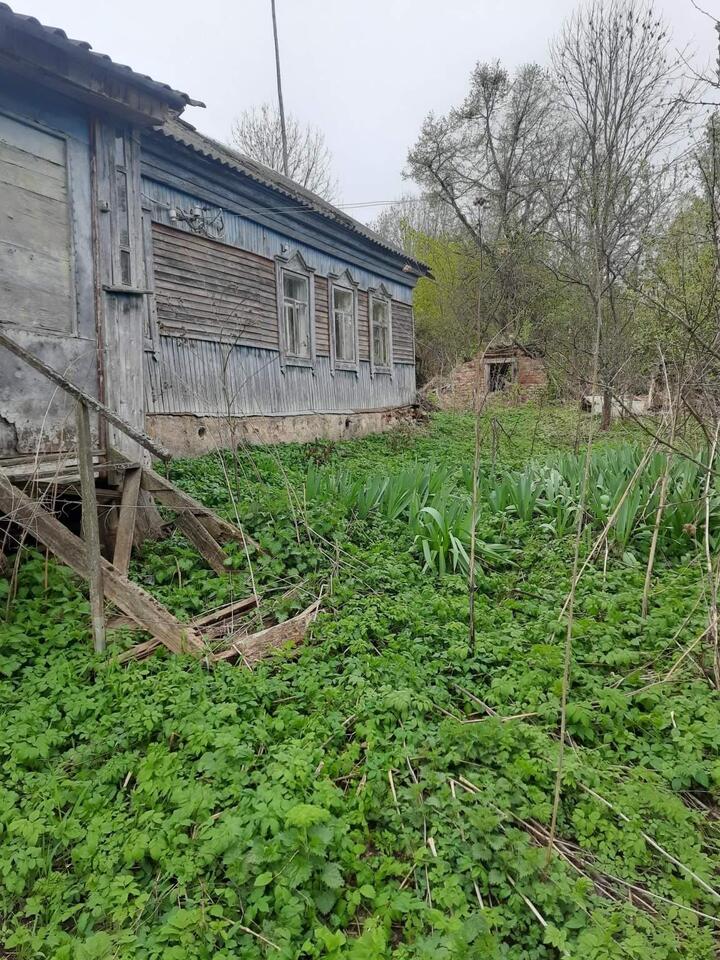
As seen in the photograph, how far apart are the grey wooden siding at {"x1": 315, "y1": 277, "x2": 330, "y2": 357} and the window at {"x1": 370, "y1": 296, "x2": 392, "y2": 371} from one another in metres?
2.04

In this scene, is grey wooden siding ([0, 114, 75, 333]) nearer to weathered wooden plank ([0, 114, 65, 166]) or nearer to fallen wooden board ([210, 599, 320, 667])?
weathered wooden plank ([0, 114, 65, 166])

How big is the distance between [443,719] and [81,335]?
3785 mm

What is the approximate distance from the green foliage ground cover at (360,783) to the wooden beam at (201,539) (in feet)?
1.15

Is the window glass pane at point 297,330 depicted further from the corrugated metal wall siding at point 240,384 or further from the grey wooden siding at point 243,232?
the grey wooden siding at point 243,232

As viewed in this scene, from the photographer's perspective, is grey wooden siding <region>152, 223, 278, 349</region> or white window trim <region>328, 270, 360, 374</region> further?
white window trim <region>328, 270, 360, 374</region>

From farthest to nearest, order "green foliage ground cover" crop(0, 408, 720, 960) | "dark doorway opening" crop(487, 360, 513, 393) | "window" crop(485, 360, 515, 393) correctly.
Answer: "dark doorway opening" crop(487, 360, 513, 393), "window" crop(485, 360, 515, 393), "green foliage ground cover" crop(0, 408, 720, 960)

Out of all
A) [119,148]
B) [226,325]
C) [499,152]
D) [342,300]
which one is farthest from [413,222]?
[119,148]

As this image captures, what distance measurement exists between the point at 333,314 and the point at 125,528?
8.01 m

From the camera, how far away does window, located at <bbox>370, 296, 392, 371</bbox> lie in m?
13.0

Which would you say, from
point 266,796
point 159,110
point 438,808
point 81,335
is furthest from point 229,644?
point 159,110

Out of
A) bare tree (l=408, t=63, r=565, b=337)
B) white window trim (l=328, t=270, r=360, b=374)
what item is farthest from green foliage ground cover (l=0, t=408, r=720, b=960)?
bare tree (l=408, t=63, r=565, b=337)

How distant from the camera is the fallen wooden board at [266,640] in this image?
3.35 metres

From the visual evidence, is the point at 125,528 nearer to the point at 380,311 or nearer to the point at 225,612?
the point at 225,612

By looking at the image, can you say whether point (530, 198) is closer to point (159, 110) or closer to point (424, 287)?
point (424, 287)
